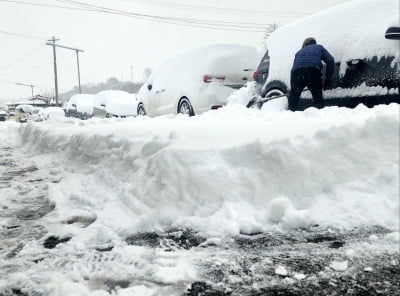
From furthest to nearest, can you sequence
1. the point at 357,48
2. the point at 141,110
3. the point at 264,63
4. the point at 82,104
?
the point at 82,104 < the point at 141,110 < the point at 264,63 < the point at 357,48

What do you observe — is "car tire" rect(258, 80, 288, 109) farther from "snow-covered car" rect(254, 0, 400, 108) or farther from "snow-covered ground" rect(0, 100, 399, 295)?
"snow-covered ground" rect(0, 100, 399, 295)

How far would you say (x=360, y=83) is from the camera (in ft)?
15.0

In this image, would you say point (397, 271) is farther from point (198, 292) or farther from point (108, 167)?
point (108, 167)

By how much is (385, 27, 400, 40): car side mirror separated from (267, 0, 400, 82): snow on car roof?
0.10 m

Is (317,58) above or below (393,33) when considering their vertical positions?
below

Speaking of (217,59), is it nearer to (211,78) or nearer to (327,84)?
(211,78)

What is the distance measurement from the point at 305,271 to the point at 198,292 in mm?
511

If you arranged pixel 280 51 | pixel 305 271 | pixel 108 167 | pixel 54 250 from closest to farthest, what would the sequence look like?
1. pixel 305 271
2. pixel 54 250
3. pixel 108 167
4. pixel 280 51

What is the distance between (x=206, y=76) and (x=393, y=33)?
4207mm

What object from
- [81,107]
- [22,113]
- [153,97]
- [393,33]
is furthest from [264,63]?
[22,113]

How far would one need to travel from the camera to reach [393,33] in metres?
3.96

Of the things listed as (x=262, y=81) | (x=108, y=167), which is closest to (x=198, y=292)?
(x=108, y=167)

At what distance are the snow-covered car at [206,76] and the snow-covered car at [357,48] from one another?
1.86m

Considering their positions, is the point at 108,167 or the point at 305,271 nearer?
the point at 305,271
